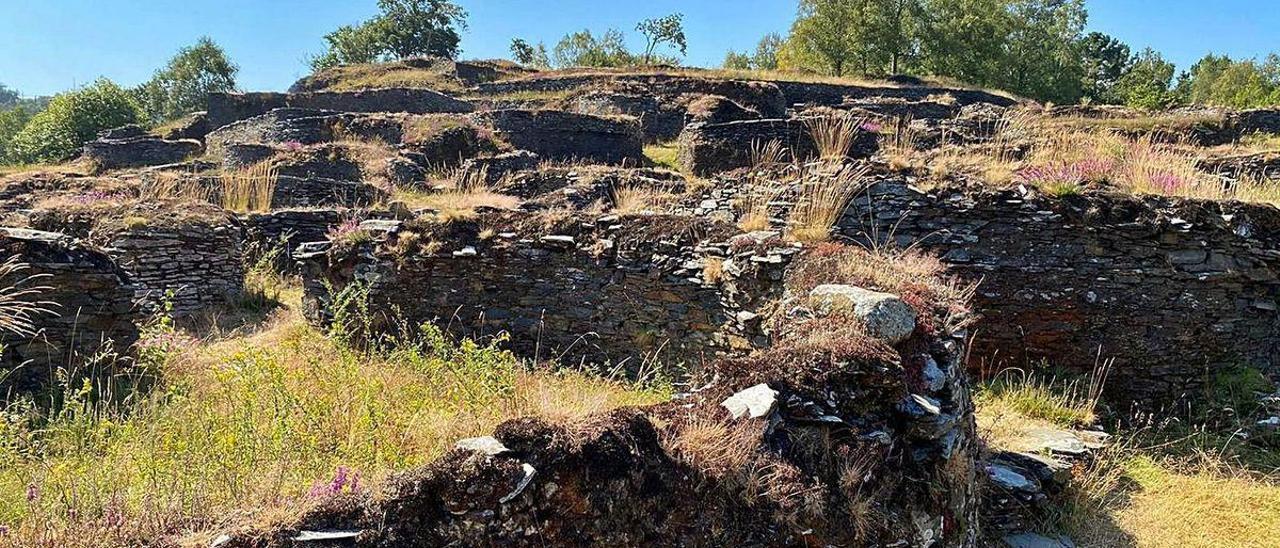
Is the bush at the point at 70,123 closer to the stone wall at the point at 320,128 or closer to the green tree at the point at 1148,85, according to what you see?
the stone wall at the point at 320,128

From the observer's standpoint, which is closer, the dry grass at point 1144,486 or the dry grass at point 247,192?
the dry grass at point 1144,486

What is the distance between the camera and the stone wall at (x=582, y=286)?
6.15 metres

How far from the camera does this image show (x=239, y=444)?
3.07 metres

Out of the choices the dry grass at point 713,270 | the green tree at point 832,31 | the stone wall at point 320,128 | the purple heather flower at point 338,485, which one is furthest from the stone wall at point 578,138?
the green tree at point 832,31

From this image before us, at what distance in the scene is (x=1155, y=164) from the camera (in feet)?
24.3

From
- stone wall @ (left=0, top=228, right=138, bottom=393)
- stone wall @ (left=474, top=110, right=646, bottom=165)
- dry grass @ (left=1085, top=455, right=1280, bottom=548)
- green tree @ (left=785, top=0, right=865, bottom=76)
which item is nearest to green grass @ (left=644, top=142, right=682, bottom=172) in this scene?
stone wall @ (left=474, top=110, right=646, bottom=165)

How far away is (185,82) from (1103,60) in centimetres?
8293

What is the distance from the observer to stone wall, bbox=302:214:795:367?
6.15m

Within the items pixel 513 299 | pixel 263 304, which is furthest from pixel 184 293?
pixel 513 299

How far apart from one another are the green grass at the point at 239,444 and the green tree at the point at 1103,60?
63.1 metres

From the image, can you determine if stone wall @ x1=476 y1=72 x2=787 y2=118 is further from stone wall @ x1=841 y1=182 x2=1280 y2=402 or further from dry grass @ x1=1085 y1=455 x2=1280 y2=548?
dry grass @ x1=1085 y1=455 x2=1280 y2=548

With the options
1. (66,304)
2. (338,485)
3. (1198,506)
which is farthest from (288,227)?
(1198,506)

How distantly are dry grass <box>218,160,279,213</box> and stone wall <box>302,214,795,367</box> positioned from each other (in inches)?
273

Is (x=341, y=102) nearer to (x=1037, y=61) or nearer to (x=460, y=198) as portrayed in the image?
(x=460, y=198)
